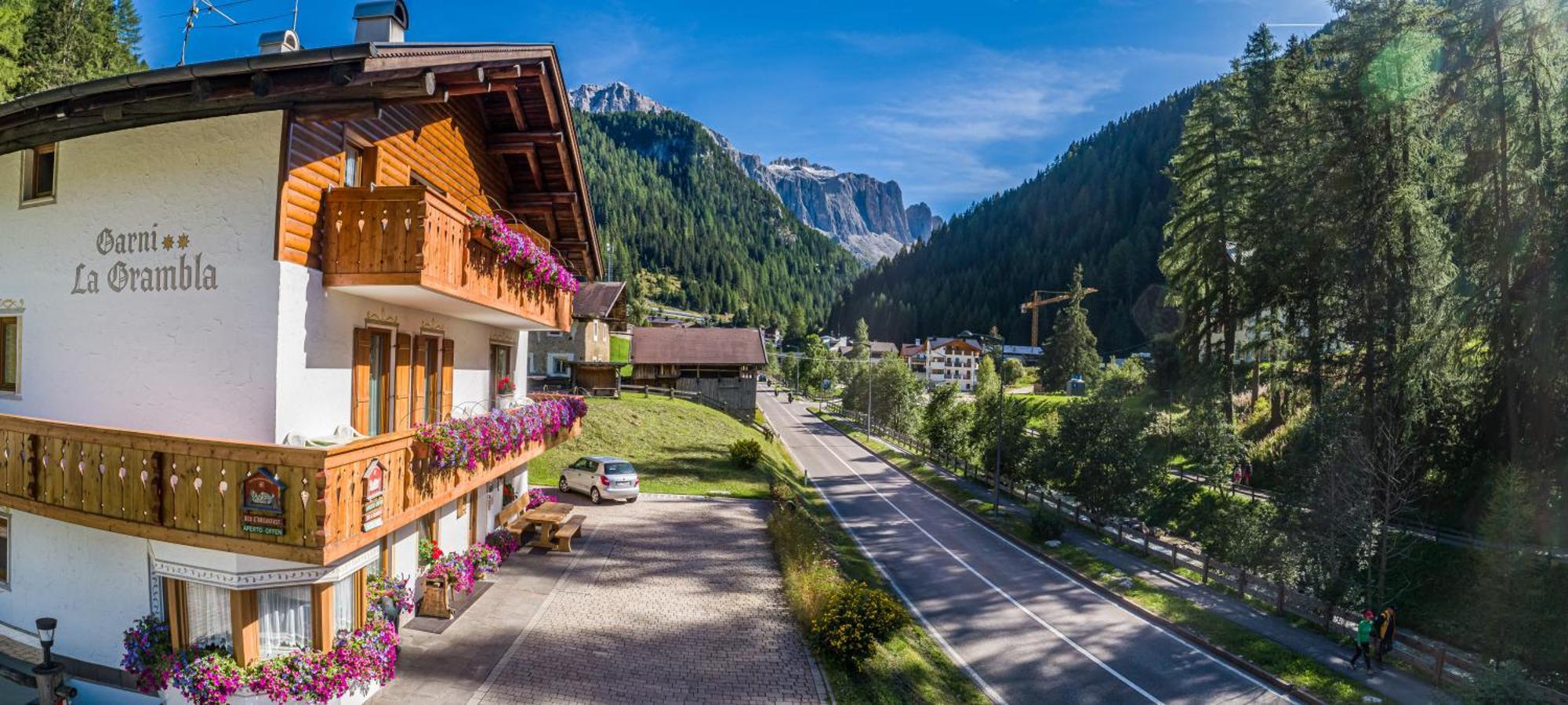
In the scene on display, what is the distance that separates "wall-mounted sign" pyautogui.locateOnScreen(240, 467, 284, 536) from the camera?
8.03m

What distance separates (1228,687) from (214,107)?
870 inches

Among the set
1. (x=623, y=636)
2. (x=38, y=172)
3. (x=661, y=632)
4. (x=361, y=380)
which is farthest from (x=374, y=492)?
(x=38, y=172)

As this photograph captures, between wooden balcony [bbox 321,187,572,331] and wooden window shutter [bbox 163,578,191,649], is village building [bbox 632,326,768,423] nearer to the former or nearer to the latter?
wooden balcony [bbox 321,187,572,331]

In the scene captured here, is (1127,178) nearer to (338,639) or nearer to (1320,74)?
(1320,74)

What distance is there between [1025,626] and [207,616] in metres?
18.3

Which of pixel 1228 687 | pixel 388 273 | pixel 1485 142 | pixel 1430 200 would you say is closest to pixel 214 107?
pixel 388 273

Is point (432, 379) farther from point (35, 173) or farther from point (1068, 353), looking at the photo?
point (1068, 353)

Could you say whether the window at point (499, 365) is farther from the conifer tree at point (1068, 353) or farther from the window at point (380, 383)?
the conifer tree at point (1068, 353)

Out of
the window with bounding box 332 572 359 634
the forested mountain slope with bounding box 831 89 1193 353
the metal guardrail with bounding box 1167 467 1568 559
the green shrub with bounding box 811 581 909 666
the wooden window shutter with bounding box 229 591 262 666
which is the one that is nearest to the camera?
the wooden window shutter with bounding box 229 591 262 666

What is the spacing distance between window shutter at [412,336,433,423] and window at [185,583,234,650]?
438 cm

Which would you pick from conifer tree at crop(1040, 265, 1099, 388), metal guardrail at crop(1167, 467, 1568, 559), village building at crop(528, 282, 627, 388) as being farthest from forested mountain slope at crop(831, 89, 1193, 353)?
metal guardrail at crop(1167, 467, 1568, 559)

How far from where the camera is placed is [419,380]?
44.1 ft

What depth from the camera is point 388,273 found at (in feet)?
31.6

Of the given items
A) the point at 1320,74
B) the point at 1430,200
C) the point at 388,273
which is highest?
the point at 1320,74
